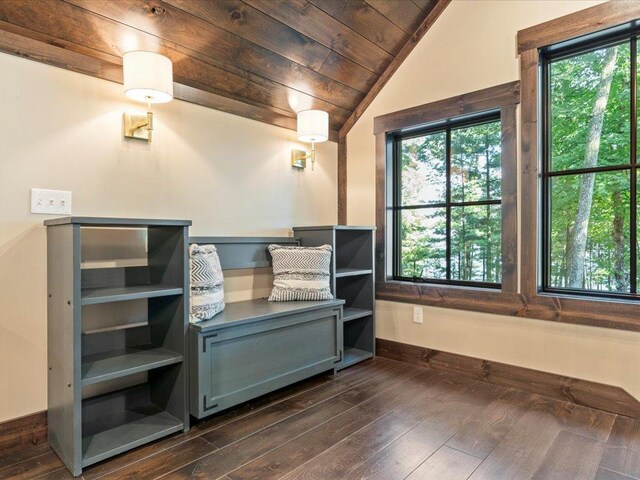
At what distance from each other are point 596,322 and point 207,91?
8.88 ft

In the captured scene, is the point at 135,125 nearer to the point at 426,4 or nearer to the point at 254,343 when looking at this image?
the point at 254,343

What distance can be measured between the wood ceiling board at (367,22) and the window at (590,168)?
105 cm


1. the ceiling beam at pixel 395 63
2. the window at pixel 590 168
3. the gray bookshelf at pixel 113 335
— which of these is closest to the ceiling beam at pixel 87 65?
the gray bookshelf at pixel 113 335

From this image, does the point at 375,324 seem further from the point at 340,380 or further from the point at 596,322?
the point at 596,322

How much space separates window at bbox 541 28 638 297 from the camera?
7.22ft

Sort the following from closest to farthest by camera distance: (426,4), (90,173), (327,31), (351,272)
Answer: (90,173), (327,31), (426,4), (351,272)

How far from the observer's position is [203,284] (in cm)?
205

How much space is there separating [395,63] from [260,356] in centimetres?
243

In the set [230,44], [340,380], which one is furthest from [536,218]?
[230,44]

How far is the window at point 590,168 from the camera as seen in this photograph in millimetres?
2201

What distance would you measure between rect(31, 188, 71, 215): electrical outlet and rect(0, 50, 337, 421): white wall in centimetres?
3

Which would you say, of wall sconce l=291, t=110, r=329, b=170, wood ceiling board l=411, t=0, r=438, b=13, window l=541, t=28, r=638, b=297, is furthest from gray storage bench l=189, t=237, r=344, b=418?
wood ceiling board l=411, t=0, r=438, b=13

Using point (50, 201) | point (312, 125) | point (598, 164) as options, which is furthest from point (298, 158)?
point (598, 164)

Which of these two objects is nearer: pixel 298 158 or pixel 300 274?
pixel 300 274
